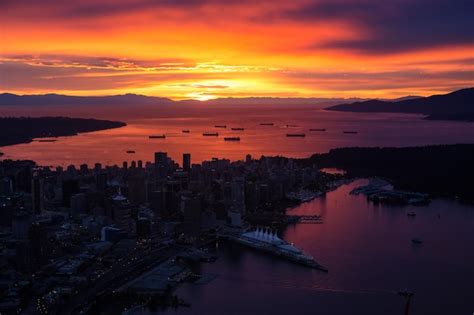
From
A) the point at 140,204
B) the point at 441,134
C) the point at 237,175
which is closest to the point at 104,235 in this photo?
the point at 140,204

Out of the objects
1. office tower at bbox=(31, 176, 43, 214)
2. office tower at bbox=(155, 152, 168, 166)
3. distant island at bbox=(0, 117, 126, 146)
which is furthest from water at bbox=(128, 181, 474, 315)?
distant island at bbox=(0, 117, 126, 146)

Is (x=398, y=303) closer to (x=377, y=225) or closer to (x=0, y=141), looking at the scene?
(x=377, y=225)

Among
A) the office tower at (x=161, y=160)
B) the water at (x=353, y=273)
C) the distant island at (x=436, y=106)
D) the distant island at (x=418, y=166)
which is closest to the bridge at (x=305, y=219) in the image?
the water at (x=353, y=273)

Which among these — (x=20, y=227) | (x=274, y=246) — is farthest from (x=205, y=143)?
(x=274, y=246)

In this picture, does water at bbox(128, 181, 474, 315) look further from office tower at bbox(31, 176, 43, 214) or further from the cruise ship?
office tower at bbox(31, 176, 43, 214)

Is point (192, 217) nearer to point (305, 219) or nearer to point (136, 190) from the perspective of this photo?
point (305, 219)
